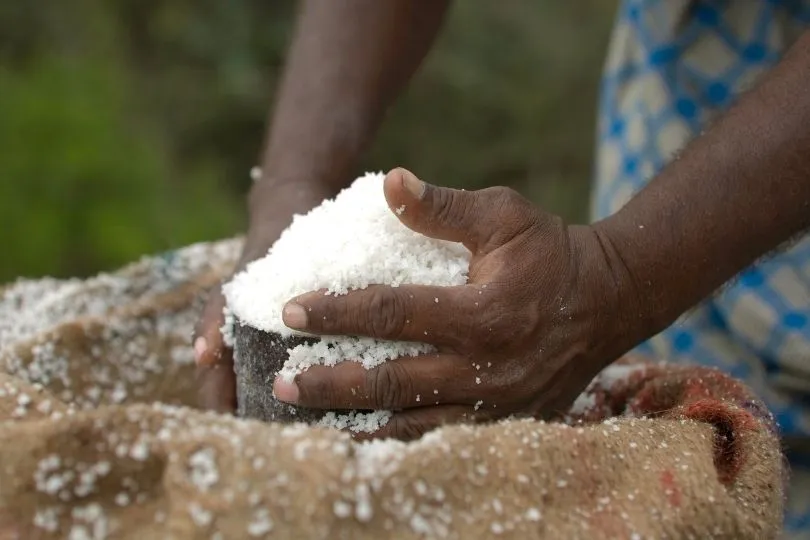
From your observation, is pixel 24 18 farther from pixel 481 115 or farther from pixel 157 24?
pixel 481 115

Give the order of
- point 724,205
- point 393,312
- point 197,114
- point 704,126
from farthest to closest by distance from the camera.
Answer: point 197,114, point 704,126, point 724,205, point 393,312

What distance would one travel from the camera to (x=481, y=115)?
4.20 metres

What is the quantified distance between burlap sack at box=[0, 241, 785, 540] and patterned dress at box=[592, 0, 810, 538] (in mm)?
441

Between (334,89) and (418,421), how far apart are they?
2.39 ft

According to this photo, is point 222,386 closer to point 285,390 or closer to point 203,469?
point 285,390

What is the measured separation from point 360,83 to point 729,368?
80cm

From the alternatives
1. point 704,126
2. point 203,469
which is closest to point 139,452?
point 203,469

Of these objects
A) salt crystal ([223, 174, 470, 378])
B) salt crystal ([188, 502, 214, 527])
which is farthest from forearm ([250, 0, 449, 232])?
salt crystal ([188, 502, 214, 527])

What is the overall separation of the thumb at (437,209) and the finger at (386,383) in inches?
5.4

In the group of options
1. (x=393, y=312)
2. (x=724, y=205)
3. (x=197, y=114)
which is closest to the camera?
(x=393, y=312)

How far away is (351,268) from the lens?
93 centimetres

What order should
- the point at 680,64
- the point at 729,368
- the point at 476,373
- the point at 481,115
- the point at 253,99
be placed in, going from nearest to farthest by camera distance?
the point at 476,373, the point at 729,368, the point at 680,64, the point at 253,99, the point at 481,115

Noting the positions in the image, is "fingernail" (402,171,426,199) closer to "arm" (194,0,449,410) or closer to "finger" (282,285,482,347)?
"finger" (282,285,482,347)

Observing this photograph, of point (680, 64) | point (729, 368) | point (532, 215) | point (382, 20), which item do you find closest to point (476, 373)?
point (532, 215)
